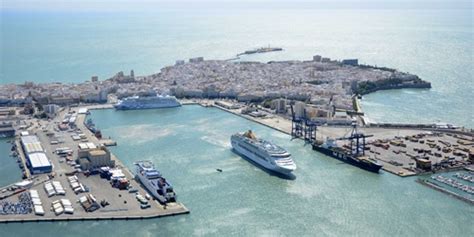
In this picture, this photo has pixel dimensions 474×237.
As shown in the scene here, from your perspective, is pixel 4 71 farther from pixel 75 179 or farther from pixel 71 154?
pixel 75 179

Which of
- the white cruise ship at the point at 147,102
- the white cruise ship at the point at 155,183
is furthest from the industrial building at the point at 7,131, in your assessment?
the white cruise ship at the point at 155,183

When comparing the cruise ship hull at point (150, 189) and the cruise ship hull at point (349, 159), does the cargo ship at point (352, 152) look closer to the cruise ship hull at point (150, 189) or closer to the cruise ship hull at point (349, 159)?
the cruise ship hull at point (349, 159)

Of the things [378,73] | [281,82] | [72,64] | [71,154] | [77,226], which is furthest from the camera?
[72,64]

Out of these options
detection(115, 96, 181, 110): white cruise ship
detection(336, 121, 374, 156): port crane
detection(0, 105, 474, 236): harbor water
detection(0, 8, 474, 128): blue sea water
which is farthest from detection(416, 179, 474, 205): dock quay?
detection(115, 96, 181, 110): white cruise ship

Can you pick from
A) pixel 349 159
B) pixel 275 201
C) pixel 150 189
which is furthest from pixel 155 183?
pixel 349 159

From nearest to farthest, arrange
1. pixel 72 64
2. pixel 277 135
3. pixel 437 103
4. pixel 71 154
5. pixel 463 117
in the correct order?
pixel 71 154, pixel 277 135, pixel 463 117, pixel 437 103, pixel 72 64

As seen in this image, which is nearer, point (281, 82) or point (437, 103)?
point (437, 103)

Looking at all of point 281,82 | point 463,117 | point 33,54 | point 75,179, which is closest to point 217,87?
point 281,82
